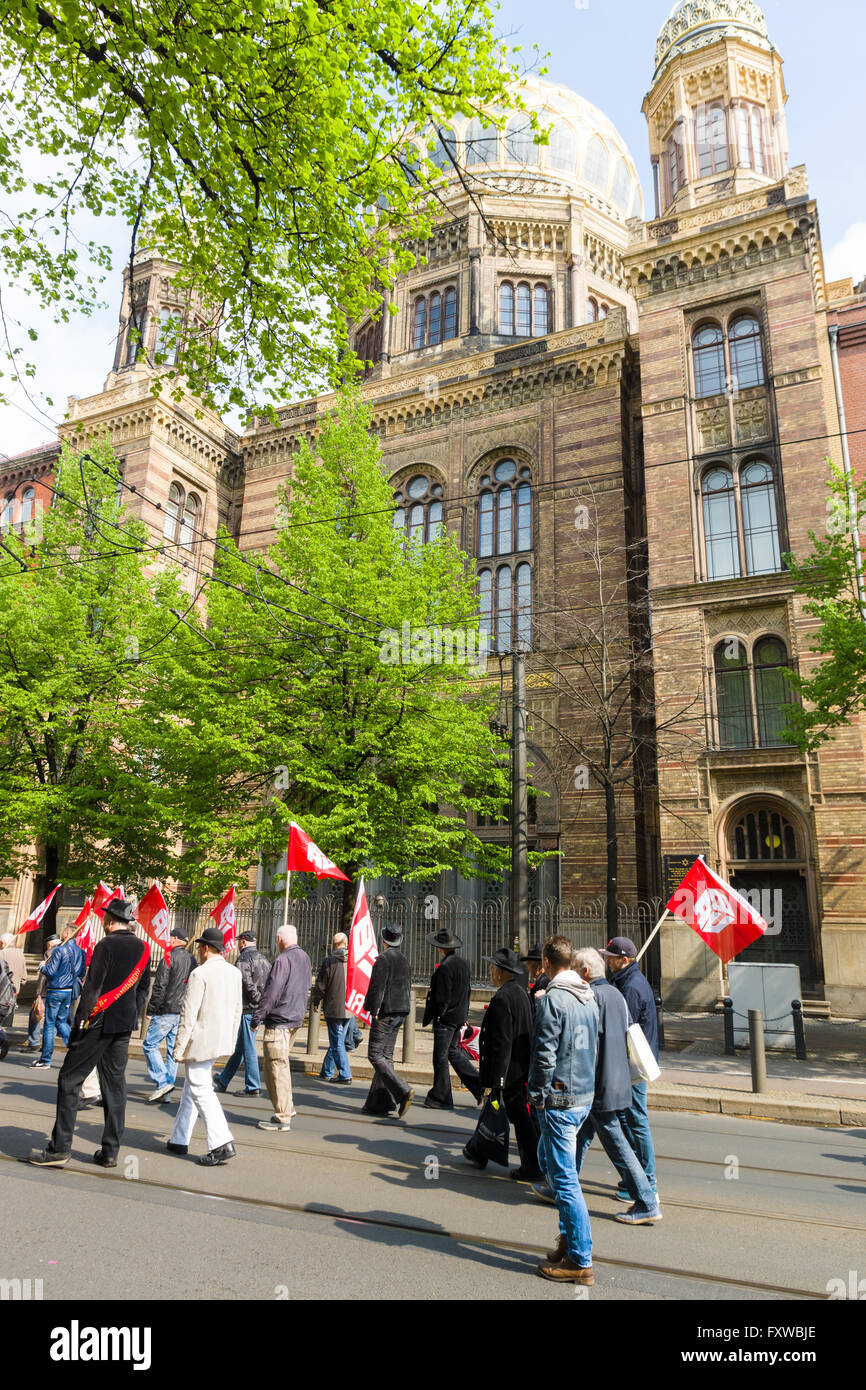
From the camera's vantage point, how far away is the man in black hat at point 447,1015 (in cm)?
885

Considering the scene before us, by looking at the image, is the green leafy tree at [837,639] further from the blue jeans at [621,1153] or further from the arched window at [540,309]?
the arched window at [540,309]

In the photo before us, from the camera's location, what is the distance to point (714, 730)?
19891mm

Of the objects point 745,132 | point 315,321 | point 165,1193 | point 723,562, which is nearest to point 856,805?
point 723,562

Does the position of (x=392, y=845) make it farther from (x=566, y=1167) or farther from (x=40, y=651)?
(x=566, y=1167)

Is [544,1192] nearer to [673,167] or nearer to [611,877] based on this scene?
[611,877]

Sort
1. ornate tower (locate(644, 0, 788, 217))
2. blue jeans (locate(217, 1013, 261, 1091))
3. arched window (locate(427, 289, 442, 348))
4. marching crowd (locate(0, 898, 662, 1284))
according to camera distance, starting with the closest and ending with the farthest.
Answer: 1. marching crowd (locate(0, 898, 662, 1284))
2. blue jeans (locate(217, 1013, 261, 1091))
3. ornate tower (locate(644, 0, 788, 217))
4. arched window (locate(427, 289, 442, 348))

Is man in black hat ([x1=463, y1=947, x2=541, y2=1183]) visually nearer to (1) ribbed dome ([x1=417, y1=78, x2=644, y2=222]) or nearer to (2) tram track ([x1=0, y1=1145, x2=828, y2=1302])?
(2) tram track ([x1=0, y1=1145, x2=828, y2=1302])

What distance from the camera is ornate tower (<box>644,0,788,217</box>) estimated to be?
79.0ft

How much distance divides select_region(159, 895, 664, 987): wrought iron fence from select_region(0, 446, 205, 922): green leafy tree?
337 cm

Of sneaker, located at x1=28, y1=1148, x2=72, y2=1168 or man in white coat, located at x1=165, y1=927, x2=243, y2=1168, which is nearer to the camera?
sneaker, located at x1=28, y1=1148, x2=72, y2=1168

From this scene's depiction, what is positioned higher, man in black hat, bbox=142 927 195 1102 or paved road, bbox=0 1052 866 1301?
man in black hat, bbox=142 927 195 1102

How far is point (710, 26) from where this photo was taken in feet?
83.0

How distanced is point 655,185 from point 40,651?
22532 mm

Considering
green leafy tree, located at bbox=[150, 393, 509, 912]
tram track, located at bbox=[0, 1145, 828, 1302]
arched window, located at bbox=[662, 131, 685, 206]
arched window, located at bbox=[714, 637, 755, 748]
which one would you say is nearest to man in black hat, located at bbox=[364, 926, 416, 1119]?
tram track, located at bbox=[0, 1145, 828, 1302]
